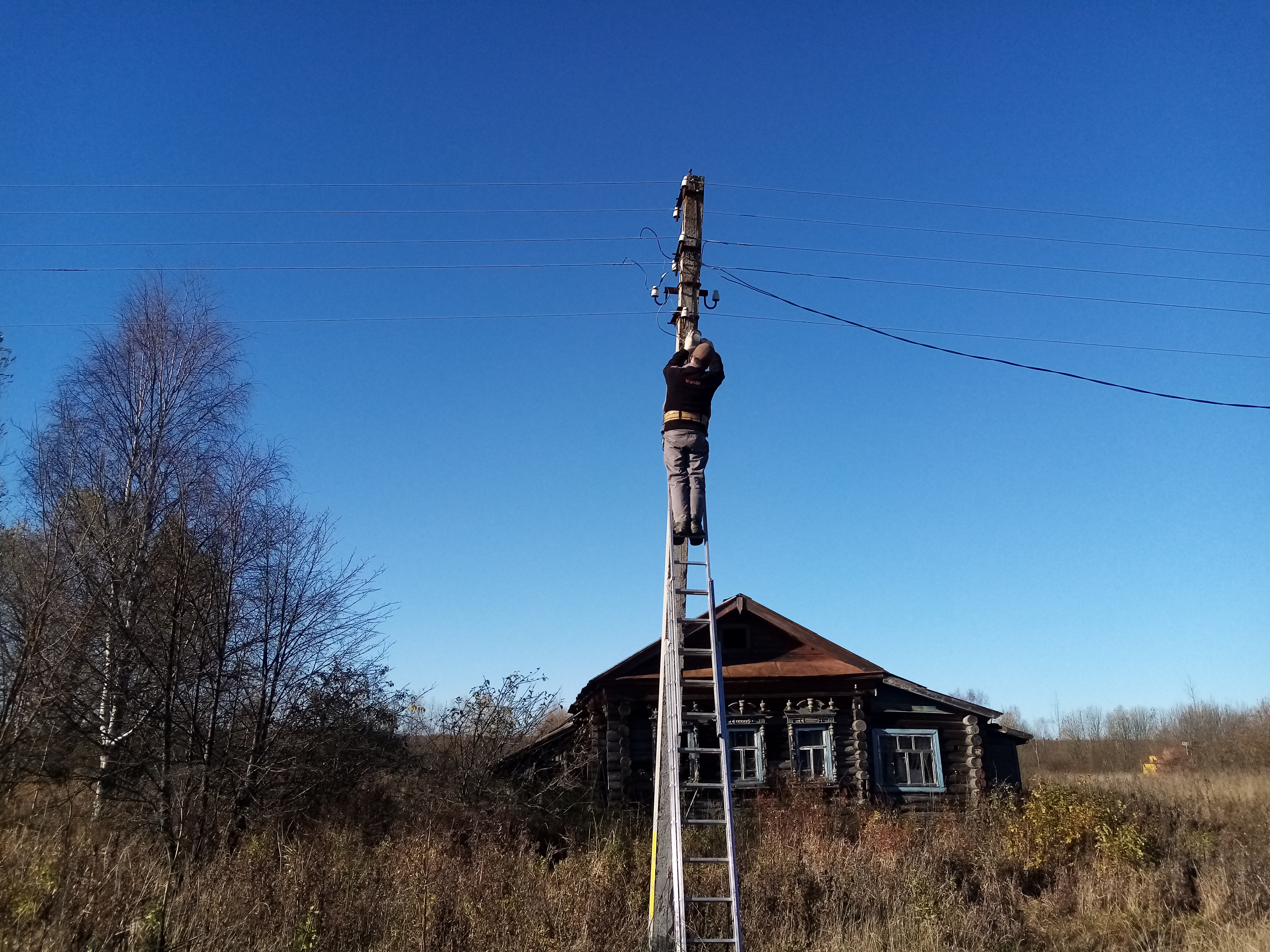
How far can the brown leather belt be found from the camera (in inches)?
334

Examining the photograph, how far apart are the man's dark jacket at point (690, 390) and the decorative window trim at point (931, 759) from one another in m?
12.5

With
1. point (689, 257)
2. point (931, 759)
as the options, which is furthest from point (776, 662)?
point (689, 257)

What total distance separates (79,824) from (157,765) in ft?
9.17

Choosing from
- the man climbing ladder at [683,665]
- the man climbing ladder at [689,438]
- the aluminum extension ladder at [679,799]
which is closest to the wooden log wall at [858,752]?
the man climbing ladder at [683,665]

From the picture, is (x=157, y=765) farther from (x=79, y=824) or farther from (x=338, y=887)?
(x=338, y=887)

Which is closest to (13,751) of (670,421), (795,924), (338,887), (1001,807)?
(338,887)

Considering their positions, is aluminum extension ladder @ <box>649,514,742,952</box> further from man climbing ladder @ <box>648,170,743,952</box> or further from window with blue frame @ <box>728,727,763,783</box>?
window with blue frame @ <box>728,727,763,783</box>

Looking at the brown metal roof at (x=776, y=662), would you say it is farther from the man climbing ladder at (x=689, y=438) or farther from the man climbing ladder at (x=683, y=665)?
the man climbing ladder at (x=689, y=438)

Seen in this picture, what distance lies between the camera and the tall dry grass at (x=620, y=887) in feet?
22.6

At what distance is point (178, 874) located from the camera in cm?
880

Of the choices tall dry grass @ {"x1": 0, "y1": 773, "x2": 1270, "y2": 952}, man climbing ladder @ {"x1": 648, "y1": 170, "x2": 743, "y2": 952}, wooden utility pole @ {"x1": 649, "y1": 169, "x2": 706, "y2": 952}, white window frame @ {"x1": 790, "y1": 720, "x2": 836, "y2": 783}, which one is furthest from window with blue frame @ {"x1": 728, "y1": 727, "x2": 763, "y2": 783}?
wooden utility pole @ {"x1": 649, "y1": 169, "x2": 706, "y2": 952}

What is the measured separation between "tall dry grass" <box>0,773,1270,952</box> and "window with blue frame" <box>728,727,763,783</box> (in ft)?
6.13

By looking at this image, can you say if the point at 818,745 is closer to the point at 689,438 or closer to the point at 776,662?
A: the point at 776,662

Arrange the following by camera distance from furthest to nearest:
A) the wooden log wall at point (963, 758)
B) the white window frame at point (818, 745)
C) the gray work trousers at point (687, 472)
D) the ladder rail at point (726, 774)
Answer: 1. the wooden log wall at point (963, 758)
2. the white window frame at point (818, 745)
3. the gray work trousers at point (687, 472)
4. the ladder rail at point (726, 774)
